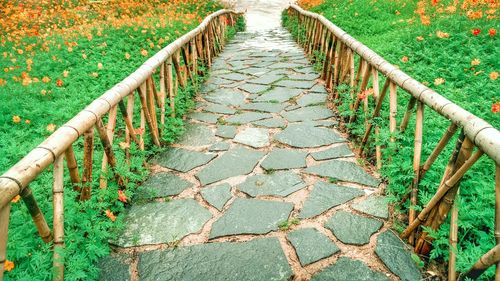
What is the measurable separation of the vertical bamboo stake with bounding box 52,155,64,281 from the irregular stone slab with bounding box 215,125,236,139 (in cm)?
220

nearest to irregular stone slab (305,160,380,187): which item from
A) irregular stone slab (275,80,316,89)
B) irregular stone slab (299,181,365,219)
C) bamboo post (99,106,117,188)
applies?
irregular stone slab (299,181,365,219)

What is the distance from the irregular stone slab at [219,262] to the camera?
2.14m

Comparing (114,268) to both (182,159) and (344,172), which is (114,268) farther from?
(344,172)

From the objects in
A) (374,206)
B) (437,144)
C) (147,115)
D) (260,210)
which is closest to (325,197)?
(374,206)

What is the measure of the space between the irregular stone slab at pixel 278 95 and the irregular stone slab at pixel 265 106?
0.14 m

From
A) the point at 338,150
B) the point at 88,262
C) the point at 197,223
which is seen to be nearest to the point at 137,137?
the point at 197,223

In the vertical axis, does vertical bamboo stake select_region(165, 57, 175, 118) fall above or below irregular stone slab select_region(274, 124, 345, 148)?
above

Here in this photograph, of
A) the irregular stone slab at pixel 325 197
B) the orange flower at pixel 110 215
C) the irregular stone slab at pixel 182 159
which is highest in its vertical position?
the orange flower at pixel 110 215

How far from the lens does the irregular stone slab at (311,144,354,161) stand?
3506 millimetres

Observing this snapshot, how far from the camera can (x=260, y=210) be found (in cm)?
275

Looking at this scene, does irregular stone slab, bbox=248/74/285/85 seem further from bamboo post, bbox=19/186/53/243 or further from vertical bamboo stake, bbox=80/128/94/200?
bamboo post, bbox=19/186/53/243

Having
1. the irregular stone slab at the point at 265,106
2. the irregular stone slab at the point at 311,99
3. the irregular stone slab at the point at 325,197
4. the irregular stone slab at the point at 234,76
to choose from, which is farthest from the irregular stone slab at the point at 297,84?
the irregular stone slab at the point at 325,197

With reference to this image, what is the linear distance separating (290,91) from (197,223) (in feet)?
11.0

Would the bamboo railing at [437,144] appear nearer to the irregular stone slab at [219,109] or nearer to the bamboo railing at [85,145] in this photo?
the irregular stone slab at [219,109]
